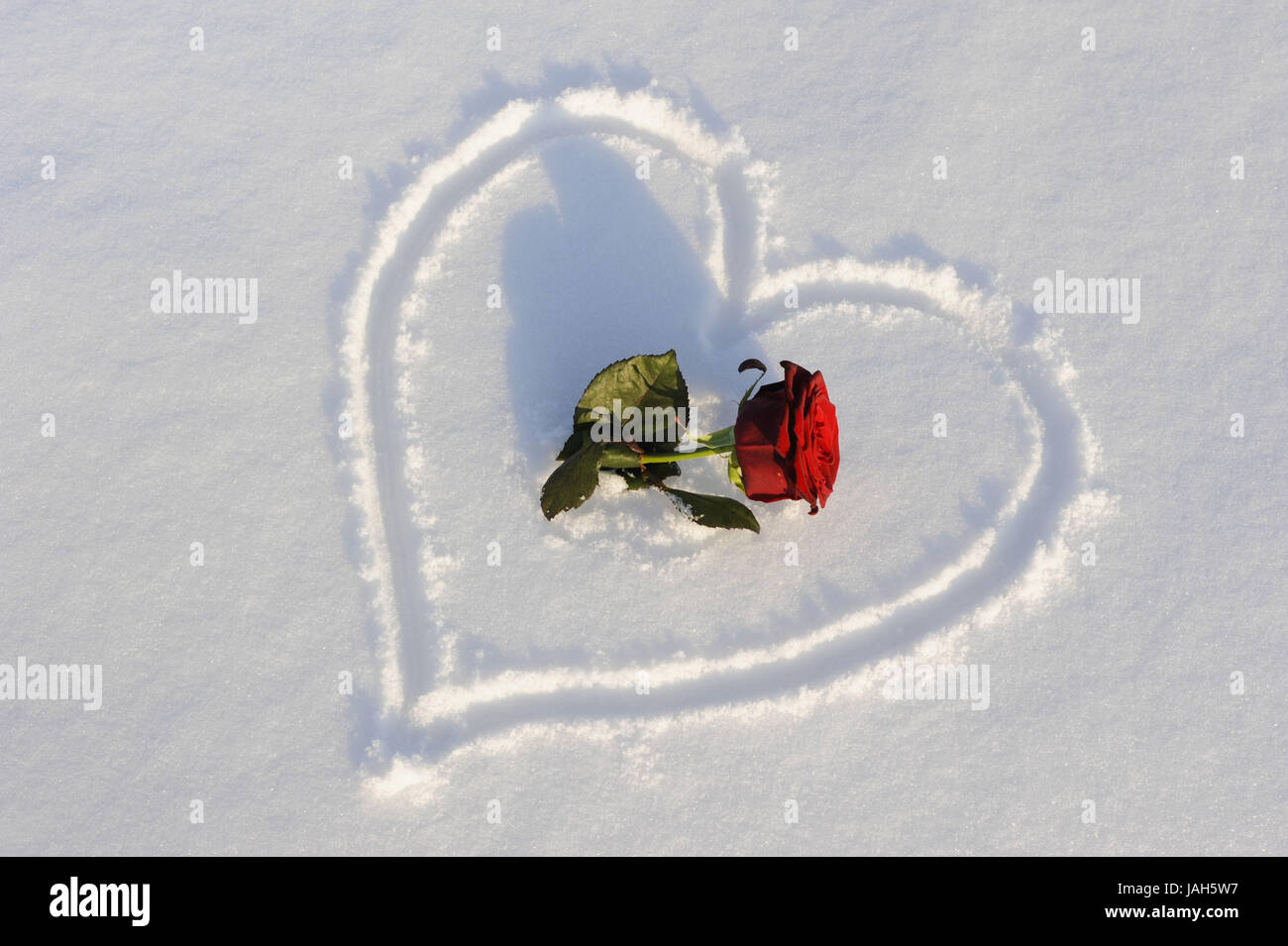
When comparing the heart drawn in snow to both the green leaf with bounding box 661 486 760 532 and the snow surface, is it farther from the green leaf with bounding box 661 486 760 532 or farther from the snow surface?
the green leaf with bounding box 661 486 760 532

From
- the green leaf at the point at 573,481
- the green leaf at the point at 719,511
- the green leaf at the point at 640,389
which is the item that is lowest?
the green leaf at the point at 719,511

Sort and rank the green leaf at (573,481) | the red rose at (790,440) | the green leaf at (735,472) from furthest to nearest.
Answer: the green leaf at (573,481) → the green leaf at (735,472) → the red rose at (790,440)

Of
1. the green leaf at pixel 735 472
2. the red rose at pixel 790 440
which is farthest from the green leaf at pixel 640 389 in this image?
the red rose at pixel 790 440

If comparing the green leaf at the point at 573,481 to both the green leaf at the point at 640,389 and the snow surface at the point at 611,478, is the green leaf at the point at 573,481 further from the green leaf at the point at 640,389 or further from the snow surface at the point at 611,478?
the snow surface at the point at 611,478

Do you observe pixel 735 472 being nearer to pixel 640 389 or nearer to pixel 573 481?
pixel 640 389

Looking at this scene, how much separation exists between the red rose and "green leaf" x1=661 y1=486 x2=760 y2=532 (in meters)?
0.21

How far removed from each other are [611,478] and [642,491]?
127 mm

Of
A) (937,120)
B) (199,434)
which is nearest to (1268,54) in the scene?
(937,120)

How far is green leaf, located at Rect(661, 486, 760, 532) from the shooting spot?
333 cm

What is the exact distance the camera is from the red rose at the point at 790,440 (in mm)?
2943

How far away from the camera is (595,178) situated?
3990mm

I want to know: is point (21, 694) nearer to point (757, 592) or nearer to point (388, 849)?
point (388, 849)

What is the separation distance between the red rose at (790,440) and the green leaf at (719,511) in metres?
0.21

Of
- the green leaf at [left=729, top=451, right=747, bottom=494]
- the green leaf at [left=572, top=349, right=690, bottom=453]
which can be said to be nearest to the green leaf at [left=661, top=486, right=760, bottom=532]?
the green leaf at [left=729, top=451, right=747, bottom=494]
